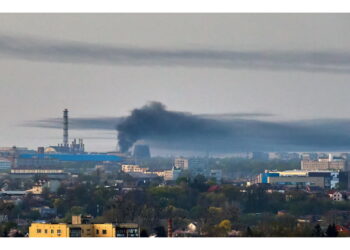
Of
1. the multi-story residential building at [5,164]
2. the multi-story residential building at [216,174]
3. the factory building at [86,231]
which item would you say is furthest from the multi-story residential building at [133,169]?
the factory building at [86,231]

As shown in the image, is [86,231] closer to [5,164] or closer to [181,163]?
[181,163]

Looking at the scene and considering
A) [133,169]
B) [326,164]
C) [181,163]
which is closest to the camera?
[326,164]

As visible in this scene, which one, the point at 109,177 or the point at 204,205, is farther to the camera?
the point at 109,177

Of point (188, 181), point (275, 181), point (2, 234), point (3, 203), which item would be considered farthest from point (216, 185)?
point (2, 234)

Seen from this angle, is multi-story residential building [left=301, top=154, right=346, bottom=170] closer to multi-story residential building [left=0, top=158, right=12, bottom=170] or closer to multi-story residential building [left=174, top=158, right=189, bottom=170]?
multi-story residential building [left=174, top=158, right=189, bottom=170]

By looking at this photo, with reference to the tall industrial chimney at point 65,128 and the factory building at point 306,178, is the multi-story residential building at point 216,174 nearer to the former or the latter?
the factory building at point 306,178

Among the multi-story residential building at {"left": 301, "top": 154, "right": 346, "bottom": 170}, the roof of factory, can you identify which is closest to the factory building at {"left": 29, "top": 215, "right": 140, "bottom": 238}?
the multi-story residential building at {"left": 301, "top": 154, "right": 346, "bottom": 170}

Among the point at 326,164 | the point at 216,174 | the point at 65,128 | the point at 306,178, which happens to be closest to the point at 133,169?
the point at 65,128

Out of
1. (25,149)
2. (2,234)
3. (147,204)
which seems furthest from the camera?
(25,149)
